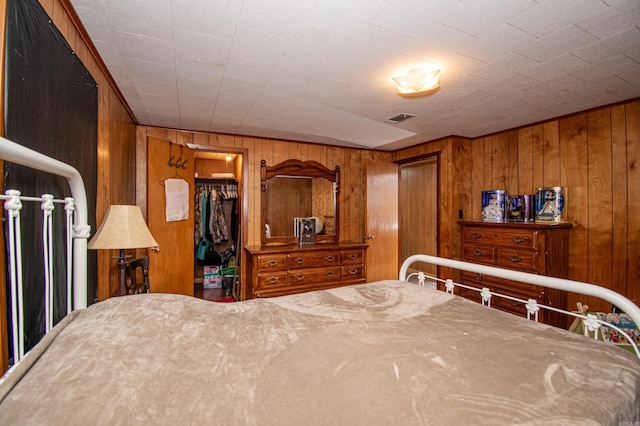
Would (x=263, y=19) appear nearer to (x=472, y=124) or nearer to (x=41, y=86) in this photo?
(x=41, y=86)

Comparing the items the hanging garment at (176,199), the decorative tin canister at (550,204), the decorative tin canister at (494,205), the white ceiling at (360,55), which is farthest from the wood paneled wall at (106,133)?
the decorative tin canister at (550,204)

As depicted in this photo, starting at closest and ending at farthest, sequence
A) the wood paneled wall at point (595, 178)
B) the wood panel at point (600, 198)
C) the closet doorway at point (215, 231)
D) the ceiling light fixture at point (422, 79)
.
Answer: the ceiling light fixture at point (422, 79) → the wood paneled wall at point (595, 178) → the wood panel at point (600, 198) → the closet doorway at point (215, 231)

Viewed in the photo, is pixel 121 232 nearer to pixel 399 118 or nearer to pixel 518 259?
pixel 399 118

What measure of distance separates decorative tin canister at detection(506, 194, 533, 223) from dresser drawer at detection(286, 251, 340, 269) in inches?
83.6

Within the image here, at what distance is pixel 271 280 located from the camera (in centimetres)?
324

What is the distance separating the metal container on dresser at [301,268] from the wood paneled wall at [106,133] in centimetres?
135

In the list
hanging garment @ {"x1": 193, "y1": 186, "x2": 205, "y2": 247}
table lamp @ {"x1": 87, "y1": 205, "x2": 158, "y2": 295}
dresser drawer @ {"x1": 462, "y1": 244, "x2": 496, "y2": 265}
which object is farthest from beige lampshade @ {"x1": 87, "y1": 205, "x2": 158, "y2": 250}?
dresser drawer @ {"x1": 462, "y1": 244, "x2": 496, "y2": 265}

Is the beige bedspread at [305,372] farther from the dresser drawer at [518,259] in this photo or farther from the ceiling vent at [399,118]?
the ceiling vent at [399,118]

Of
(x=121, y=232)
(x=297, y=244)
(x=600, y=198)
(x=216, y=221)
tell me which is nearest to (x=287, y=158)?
(x=297, y=244)

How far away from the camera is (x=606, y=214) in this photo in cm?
264

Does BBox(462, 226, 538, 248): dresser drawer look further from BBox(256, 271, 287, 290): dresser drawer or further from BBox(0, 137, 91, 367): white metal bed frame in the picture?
BBox(0, 137, 91, 367): white metal bed frame

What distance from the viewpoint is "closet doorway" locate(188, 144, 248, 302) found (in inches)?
171

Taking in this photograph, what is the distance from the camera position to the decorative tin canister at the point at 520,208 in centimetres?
314

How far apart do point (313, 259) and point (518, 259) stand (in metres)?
2.20
